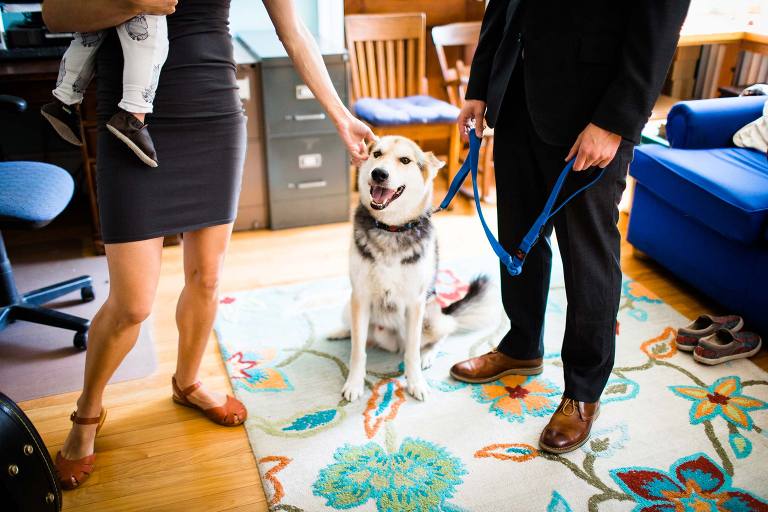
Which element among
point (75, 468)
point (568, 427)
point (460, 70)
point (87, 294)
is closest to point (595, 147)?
point (568, 427)

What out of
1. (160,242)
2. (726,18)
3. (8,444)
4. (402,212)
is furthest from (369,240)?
(726,18)

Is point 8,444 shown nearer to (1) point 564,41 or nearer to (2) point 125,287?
(2) point 125,287

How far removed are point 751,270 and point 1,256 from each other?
2.61 meters

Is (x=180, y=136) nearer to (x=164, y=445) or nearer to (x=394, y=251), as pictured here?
(x=394, y=251)

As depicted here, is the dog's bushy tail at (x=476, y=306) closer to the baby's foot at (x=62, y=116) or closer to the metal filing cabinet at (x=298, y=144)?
the metal filing cabinet at (x=298, y=144)

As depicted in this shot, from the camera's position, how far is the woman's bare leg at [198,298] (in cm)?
171

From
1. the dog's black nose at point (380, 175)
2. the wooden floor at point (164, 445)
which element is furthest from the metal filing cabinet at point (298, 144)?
the dog's black nose at point (380, 175)

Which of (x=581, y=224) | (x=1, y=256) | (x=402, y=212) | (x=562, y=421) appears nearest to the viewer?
(x=581, y=224)

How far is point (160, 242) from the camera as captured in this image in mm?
1607

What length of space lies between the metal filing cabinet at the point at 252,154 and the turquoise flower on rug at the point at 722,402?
6.73 ft

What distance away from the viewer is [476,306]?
7.72ft

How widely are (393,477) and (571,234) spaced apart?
0.78 metres

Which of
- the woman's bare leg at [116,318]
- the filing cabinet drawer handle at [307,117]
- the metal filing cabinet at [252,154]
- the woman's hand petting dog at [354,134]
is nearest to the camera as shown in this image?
the woman's bare leg at [116,318]

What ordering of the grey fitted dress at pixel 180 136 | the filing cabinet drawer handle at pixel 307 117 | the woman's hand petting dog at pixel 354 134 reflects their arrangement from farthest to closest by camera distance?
the filing cabinet drawer handle at pixel 307 117 → the woman's hand petting dog at pixel 354 134 → the grey fitted dress at pixel 180 136
